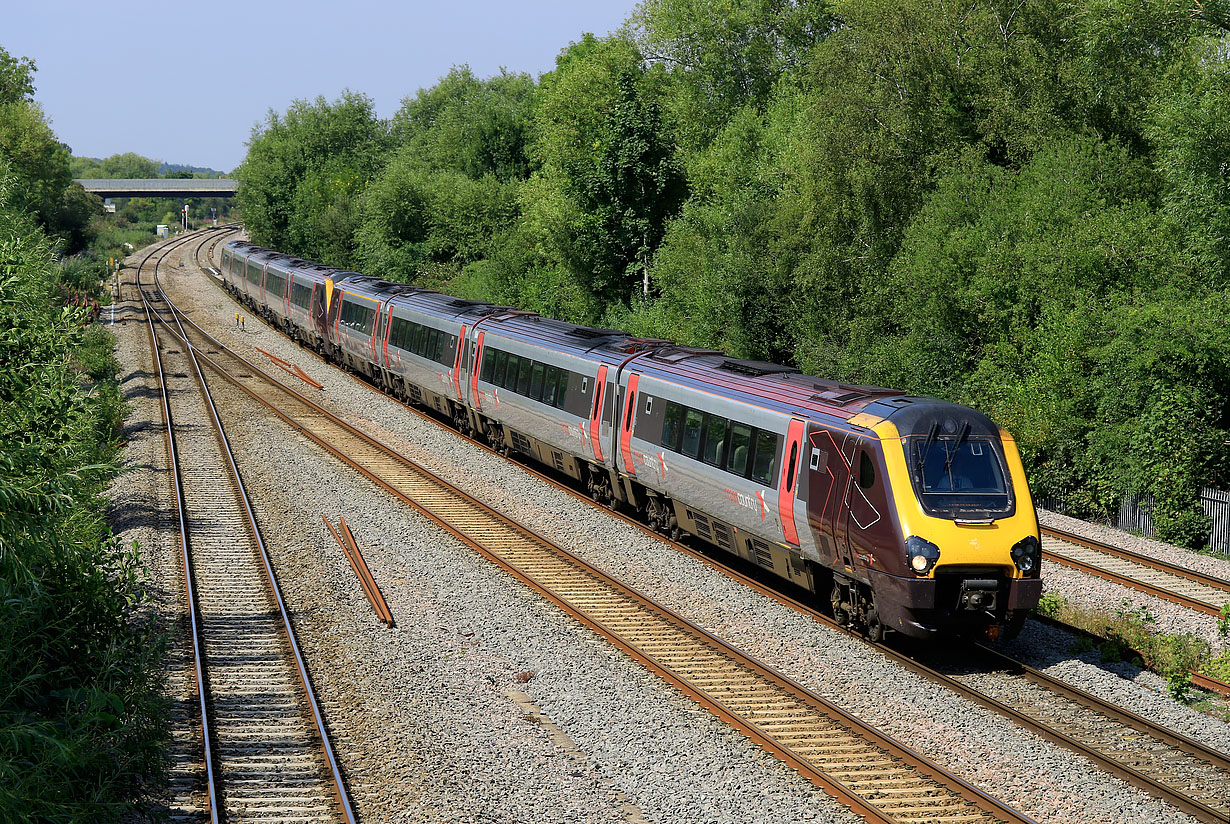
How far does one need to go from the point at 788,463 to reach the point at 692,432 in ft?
9.34

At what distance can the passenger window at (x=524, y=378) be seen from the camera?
75.9ft

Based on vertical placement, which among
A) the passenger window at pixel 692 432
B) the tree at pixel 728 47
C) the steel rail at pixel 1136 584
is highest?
the tree at pixel 728 47

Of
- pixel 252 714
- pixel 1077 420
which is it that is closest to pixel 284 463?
pixel 252 714

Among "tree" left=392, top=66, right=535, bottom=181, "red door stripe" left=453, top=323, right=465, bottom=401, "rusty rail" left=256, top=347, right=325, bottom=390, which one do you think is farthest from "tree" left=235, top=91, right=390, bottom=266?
"red door stripe" left=453, top=323, right=465, bottom=401

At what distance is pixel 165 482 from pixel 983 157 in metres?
20.7

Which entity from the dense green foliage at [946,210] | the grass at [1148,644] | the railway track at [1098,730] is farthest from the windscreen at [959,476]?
the dense green foliage at [946,210]

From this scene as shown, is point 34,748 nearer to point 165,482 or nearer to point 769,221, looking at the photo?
point 165,482

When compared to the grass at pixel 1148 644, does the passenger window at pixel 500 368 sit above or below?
above

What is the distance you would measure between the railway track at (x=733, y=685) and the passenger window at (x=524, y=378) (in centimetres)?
273

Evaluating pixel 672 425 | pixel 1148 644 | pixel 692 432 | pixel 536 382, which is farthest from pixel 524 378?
pixel 1148 644

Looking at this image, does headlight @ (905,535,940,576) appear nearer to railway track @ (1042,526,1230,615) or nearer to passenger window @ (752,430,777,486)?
passenger window @ (752,430,777,486)

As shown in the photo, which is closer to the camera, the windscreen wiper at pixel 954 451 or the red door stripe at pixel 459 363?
the windscreen wiper at pixel 954 451

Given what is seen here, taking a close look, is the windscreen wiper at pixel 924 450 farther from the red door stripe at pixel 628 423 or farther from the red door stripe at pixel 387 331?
the red door stripe at pixel 387 331

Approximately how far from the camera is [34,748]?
8.38 meters
